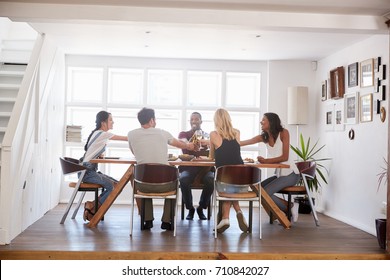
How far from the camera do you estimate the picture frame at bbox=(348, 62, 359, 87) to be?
7.16 meters

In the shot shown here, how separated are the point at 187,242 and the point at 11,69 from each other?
12.8 ft

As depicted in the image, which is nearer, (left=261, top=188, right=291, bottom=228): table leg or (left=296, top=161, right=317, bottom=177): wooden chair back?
(left=261, top=188, right=291, bottom=228): table leg

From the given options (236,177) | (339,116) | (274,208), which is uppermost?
(339,116)

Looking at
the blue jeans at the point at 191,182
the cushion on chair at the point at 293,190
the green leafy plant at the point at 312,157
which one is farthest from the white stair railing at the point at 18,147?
the green leafy plant at the point at 312,157

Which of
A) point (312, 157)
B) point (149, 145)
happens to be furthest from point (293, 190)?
point (312, 157)

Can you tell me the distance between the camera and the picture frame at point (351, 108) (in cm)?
711

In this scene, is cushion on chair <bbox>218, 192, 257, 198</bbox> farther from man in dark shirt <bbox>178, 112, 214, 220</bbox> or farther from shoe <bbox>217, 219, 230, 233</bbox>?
man in dark shirt <bbox>178, 112, 214, 220</bbox>

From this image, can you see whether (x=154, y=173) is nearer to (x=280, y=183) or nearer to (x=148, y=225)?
(x=148, y=225)

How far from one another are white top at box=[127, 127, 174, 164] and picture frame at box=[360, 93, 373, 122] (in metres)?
2.63

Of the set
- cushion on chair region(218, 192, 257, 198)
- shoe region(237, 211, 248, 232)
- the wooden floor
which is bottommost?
the wooden floor

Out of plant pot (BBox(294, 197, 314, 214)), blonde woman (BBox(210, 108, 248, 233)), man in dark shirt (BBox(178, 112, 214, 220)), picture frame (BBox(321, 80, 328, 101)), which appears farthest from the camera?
picture frame (BBox(321, 80, 328, 101))

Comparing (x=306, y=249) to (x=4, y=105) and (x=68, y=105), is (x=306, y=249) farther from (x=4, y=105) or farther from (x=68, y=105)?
(x=68, y=105)

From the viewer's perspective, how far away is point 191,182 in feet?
→ 23.0

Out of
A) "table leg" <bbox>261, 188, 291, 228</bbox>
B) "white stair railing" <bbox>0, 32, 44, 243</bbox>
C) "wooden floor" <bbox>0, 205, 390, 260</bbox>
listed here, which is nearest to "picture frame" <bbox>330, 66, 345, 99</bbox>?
"wooden floor" <bbox>0, 205, 390, 260</bbox>
